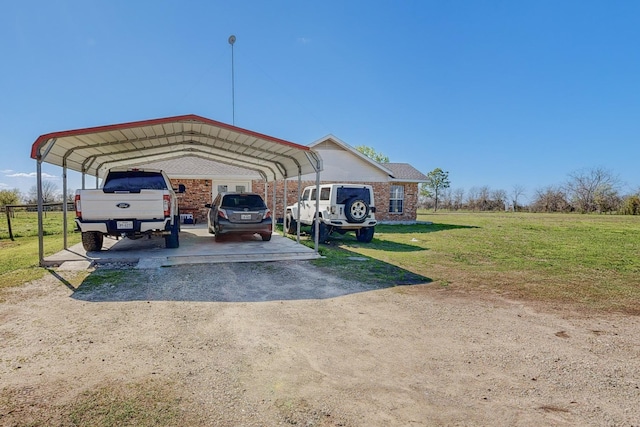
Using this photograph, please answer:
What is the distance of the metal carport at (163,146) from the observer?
7406 millimetres

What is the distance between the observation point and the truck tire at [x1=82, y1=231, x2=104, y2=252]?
868 cm

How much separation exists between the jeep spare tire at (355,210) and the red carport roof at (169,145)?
202 cm

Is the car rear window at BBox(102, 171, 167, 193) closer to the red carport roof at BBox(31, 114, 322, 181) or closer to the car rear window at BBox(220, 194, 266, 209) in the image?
the red carport roof at BBox(31, 114, 322, 181)

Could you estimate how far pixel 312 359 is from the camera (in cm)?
349

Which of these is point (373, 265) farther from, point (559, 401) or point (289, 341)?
point (559, 401)

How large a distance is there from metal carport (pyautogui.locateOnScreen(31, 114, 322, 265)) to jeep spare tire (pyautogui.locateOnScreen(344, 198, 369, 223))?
6.63ft

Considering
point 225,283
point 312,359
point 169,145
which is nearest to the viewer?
point 312,359

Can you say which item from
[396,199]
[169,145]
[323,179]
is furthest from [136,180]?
[396,199]

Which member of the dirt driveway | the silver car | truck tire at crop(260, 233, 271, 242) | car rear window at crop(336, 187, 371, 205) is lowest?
the dirt driveway

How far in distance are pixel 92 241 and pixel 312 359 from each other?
7.79m

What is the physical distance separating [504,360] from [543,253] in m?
8.41

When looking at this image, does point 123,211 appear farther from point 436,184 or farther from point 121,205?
point 436,184

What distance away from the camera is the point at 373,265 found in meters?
8.23

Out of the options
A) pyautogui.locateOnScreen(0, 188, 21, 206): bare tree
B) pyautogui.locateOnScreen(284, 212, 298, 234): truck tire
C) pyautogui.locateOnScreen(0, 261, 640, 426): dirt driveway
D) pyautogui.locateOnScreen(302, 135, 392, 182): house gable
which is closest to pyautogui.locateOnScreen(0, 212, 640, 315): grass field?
pyautogui.locateOnScreen(0, 261, 640, 426): dirt driveway
